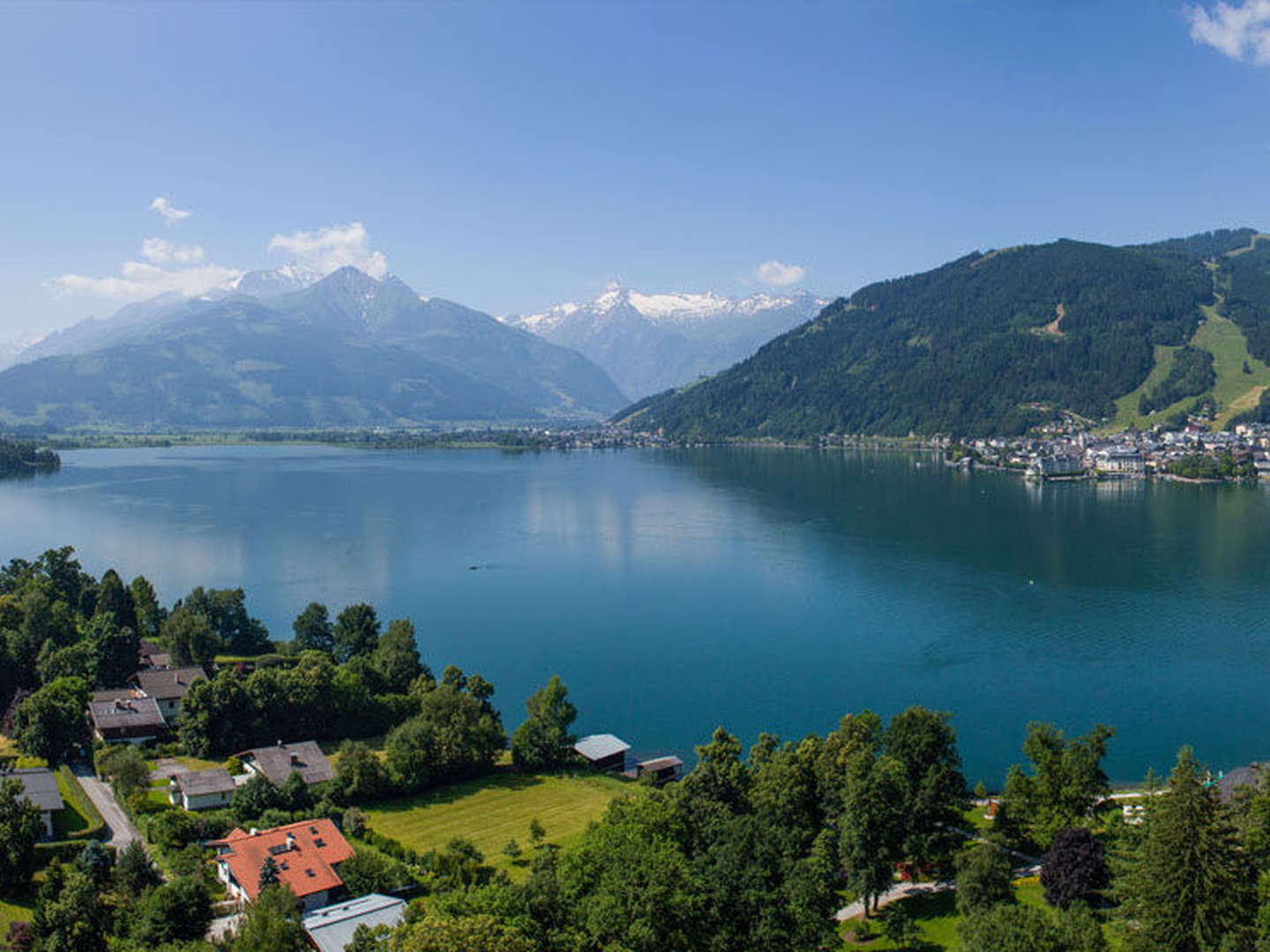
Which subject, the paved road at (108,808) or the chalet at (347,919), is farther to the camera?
the paved road at (108,808)

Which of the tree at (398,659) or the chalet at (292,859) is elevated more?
the tree at (398,659)

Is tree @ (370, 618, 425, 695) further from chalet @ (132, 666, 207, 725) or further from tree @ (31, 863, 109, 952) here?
tree @ (31, 863, 109, 952)

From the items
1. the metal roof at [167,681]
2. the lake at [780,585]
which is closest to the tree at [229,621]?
the lake at [780,585]

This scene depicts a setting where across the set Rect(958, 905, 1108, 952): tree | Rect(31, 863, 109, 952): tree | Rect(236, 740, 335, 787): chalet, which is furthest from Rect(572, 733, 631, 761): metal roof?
Rect(958, 905, 1108, 952): tree

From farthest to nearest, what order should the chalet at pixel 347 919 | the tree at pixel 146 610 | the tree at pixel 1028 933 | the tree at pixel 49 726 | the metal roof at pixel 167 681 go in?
the tree at pixel 146 610
the metal roof at pixel 167 681
the tree at pixel 49 726
the chalet at pixel 347 919
the tree at pixel 1028 933

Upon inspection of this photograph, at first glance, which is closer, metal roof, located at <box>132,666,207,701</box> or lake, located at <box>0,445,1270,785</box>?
metal roof, located at <box>132,666,207,701</box>

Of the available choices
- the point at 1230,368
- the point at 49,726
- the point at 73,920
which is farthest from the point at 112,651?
the point at 1230,368

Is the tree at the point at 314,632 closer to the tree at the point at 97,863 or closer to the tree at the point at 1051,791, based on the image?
the tree at the point at 97,863
